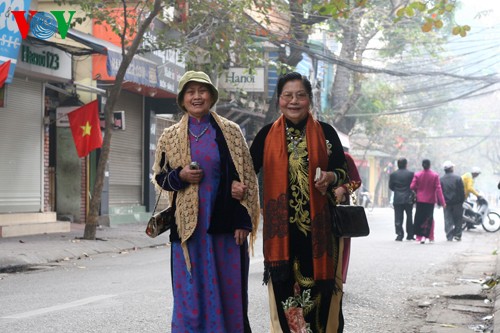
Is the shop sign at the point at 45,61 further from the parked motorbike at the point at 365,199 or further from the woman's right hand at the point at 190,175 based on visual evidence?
the parked motorbike at the point at 365,199

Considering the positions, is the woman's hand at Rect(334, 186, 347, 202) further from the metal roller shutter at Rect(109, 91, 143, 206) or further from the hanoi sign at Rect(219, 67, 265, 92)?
the hanoi sign at Rect(219, 67, 265, 92)

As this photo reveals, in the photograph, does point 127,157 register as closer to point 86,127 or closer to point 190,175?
point 86,127

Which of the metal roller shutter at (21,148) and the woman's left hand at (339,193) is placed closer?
the woman's left hand at (339,193)

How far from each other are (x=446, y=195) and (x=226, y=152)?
52.6ft

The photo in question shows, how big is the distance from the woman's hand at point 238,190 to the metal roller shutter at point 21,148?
42.5 feet

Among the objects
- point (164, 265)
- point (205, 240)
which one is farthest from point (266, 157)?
point (164, 265)

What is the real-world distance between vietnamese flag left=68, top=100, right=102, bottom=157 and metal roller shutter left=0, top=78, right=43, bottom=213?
81 centimetres

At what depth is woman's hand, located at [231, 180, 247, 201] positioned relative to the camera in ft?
17.4

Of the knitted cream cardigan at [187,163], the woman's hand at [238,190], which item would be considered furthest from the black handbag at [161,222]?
the woman's hand at [238,190]

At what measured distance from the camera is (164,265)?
12.8 metres

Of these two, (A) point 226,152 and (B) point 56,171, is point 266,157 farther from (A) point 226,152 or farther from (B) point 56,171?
(B) point 56,171

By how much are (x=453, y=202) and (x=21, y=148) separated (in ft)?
30.7

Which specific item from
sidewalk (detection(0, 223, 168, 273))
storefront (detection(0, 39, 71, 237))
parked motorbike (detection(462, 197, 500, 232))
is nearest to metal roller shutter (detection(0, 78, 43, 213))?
storefront (detection(0, 39, 71, 237))

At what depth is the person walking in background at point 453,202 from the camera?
2041 centimetres
